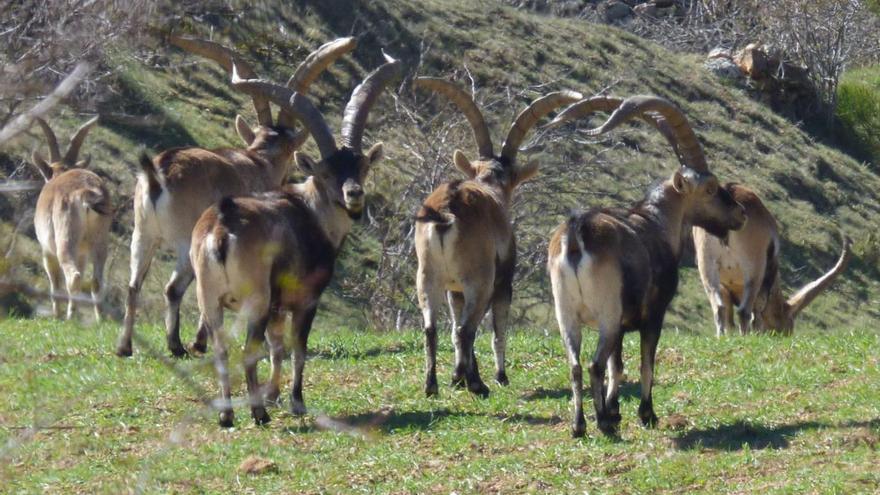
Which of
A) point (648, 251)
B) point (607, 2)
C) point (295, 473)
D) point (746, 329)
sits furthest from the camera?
point (607, 2)

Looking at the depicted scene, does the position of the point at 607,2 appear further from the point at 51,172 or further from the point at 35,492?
the point at 35,492

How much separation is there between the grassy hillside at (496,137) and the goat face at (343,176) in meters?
6.23

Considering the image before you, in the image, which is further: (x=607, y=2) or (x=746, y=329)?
(x=607, y=2)

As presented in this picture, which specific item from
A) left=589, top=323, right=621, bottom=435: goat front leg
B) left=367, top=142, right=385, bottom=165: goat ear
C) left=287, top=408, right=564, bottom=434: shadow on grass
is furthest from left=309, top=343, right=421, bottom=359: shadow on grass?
left=589, top=323, right=621, bottom=435: goat front leg

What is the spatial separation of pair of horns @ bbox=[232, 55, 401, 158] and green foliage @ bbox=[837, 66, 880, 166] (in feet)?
104

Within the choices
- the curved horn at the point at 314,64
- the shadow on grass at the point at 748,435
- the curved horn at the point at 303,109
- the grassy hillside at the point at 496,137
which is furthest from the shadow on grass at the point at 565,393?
the grassy hillside at the point at 496,137

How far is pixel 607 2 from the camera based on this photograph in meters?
47.8

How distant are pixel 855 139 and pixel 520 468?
35.8 metres

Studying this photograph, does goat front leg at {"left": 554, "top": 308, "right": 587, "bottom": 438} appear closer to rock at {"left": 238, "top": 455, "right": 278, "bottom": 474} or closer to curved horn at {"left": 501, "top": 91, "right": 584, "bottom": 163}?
rock at {"left": 238, "top": 455, "right": 278, "bottom": 474}

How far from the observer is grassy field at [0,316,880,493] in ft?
32.1

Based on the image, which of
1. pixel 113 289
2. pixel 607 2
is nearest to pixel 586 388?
pixel 113 289

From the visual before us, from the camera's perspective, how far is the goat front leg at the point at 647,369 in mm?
11117

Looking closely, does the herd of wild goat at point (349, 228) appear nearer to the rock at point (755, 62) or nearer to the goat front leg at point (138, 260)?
the goat front leg at point (138, 260)

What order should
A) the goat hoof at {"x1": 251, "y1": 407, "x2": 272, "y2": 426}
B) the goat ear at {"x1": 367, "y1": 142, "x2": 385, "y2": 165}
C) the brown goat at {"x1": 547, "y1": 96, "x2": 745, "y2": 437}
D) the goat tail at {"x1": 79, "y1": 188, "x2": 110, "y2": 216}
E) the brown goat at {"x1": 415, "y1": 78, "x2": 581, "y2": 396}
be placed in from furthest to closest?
the goat tail at {"x1": 79, "y1": 188, "x2": 110, "y2": 216} → the goat ear at {"x1": 367, "y1": 142, "x2": 385, "y2": 165} → the brown goat at {"x1": 415, "y1": 78, "x2": 581, "y2": 396} → the goat hoof at {"x1": 251, "y1": 407, "x2": 272, "y2": 426} → the brown goat at {"x1": 547, "y1": 96, "x2": 745, "y2": 437}
